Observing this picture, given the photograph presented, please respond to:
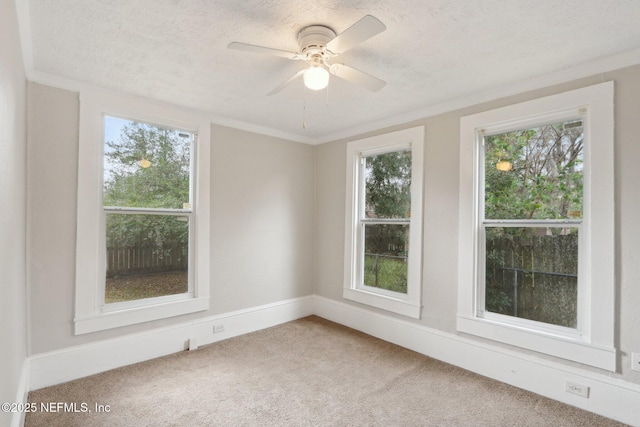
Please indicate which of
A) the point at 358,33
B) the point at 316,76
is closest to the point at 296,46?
the point at 316,76

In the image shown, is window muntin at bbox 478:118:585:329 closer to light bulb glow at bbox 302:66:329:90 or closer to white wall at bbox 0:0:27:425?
light bulb glow at bbox 302:66:329:90

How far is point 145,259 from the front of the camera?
3.13 m

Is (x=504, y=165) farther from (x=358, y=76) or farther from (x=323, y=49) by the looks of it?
(x=323, y=49)

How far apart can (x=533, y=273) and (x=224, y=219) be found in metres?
2.98

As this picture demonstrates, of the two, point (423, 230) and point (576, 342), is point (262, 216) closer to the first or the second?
point (423, 230)

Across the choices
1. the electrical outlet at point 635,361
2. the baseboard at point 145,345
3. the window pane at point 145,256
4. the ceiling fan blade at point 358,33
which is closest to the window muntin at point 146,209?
the window pane at point 145,256

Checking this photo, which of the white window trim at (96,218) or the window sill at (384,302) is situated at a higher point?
the white window trim at (96,218)

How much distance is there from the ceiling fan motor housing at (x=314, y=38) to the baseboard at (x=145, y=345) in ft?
9.19

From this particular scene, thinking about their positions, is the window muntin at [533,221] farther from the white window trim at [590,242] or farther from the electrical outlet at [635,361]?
the electrical outlet at [635,361]

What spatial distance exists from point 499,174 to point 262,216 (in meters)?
2.55

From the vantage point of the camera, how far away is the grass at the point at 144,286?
9.67ft

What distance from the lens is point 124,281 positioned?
301 cm

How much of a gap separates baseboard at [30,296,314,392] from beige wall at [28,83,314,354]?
71 millimetres

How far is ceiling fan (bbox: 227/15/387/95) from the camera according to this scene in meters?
1.65
